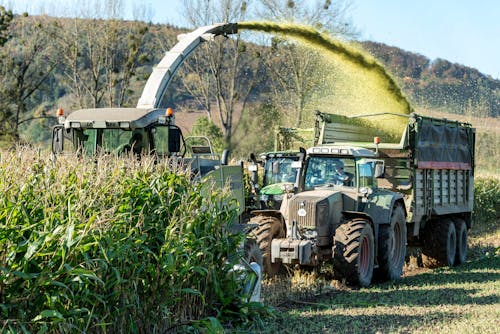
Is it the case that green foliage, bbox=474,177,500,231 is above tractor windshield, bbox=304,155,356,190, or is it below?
below

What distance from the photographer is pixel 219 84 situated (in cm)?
4100

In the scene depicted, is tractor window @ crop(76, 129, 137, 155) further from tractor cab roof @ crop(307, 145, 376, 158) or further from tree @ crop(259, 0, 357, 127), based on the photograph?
tree @ crop(259, 0, 357, 127)

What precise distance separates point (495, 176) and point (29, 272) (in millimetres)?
24948

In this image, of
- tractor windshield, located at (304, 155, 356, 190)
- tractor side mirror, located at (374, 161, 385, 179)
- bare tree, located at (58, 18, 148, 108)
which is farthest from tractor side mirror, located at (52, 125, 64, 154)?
bare tree, located at (58, 18, 148, 108)

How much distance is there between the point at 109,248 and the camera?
230 inches

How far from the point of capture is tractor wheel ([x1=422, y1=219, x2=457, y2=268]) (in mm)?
15148

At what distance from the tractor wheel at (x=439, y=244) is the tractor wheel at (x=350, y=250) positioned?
4159mm

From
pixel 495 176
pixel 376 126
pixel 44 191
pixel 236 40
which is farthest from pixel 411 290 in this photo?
pixel 236 40

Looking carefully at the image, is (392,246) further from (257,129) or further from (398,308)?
(257,129)

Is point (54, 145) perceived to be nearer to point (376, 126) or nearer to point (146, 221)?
point (146, 221)

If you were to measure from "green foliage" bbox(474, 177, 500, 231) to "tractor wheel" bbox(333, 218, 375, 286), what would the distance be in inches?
558

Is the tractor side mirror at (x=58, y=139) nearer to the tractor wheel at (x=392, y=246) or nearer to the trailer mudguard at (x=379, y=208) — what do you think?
the trailer mudguard at (x=379, y=208)

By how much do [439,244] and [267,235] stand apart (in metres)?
5.35

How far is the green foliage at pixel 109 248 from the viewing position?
529 cm
